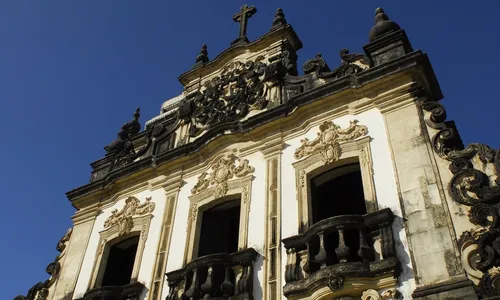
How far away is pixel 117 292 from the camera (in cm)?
1077

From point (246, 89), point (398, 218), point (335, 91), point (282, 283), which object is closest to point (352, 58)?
point (335, 91)

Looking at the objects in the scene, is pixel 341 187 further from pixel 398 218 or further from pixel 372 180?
pixel 398 218

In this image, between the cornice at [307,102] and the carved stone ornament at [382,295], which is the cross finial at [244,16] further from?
the carved stone ornament at [382,295]

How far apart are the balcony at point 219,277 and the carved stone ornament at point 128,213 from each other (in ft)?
8.74

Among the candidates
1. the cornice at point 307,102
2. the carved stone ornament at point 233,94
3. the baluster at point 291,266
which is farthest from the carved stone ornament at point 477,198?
the carved stone ornament at point 233,94

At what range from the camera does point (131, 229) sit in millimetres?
12070

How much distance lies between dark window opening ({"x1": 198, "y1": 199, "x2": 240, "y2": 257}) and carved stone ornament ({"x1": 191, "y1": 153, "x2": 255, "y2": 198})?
0.37 m

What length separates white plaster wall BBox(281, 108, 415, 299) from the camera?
7.96 meters

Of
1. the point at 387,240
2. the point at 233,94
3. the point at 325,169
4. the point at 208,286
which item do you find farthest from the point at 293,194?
the point at 233,94

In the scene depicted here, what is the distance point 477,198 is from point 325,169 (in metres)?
2.95

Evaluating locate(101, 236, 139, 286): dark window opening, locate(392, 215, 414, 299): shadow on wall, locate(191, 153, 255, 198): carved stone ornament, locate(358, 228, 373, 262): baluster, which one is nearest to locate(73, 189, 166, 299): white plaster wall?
locate(101, 236, 139, 286): dark window opening

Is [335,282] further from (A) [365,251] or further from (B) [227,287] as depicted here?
(B) [227,287]

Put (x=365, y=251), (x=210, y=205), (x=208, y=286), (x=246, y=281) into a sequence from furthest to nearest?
(x=210, y=205)
(x=208, y=286)
(x=246, y=281)
(x=365, y=251)

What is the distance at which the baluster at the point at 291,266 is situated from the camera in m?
8.63
